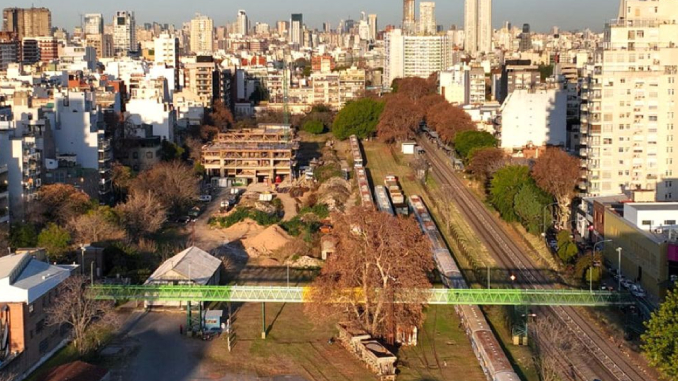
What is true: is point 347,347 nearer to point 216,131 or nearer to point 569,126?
point 569,126

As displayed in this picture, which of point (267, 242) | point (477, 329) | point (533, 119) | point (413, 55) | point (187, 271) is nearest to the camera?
point (477, 329)

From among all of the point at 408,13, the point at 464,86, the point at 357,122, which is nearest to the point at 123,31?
the point at 408,13

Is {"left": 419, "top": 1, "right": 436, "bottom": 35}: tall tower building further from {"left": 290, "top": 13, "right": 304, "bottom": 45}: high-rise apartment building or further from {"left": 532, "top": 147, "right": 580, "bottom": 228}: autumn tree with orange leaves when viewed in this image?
{"left": 532, "top": 147, "right": 580, "bottom": 228}: autumn tree with orange leaves

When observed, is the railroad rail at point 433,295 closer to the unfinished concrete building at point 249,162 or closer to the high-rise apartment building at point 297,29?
the unfinished concrete building at point 249,162

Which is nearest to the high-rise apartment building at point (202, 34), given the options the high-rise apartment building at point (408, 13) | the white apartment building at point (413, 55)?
Result: the high-rise apartment building at point (408, 13)

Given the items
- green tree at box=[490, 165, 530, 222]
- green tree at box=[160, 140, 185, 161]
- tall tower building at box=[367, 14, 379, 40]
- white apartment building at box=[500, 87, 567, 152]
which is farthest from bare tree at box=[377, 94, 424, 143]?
tall tower building at box=[367, 14, 379, 40]

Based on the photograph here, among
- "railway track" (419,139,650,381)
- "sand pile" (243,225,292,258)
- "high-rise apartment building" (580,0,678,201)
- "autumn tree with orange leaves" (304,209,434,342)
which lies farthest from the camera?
"high-rise apartment building" (580,0,678,201)

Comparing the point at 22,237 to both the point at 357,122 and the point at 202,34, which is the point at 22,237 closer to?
the point at 357,122
